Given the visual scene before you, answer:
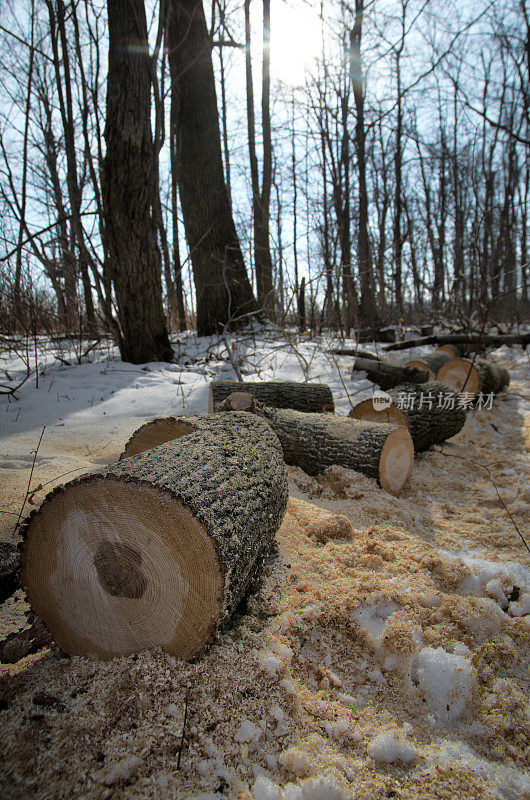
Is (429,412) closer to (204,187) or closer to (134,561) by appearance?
(134,561)

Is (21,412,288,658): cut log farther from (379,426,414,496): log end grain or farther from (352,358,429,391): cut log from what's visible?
(352,358,429,391): cut log

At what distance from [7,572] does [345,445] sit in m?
2.04

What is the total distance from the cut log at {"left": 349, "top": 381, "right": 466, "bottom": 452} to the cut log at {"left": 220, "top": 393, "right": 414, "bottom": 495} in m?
0.59

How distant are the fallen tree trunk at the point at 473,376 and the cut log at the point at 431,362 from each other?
0.60ft

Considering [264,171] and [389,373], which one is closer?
[389,373]

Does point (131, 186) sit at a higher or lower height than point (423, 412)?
higher

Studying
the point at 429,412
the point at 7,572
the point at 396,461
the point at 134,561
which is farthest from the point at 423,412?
the point at 7,572

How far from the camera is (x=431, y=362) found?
19.2 ft

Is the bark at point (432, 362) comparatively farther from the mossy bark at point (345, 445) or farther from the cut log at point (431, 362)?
the mossy bark at point (345, 445)

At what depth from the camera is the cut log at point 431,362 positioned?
18.4ft

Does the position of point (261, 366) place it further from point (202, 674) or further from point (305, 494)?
point (202, 674)

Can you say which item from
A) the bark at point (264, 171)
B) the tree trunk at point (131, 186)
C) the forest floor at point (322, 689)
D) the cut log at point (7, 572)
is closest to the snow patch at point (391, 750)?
the forest floor at point (322, 689)

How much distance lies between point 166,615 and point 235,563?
10.5 inches

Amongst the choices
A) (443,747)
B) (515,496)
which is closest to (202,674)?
(443,747)
